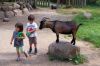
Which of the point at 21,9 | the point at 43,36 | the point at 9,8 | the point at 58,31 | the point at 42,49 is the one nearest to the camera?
the point at 58,31

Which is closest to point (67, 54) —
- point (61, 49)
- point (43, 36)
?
point (61, 49)

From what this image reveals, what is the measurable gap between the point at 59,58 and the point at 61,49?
0.80ft

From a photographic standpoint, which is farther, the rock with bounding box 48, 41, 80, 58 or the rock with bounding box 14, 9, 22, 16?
the rock with bounding box 14, 9, 22, 16

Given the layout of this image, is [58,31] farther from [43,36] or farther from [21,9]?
[21,9]

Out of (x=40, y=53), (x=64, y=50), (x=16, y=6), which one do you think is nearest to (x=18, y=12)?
(x=16, y=6)

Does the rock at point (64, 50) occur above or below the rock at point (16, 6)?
above

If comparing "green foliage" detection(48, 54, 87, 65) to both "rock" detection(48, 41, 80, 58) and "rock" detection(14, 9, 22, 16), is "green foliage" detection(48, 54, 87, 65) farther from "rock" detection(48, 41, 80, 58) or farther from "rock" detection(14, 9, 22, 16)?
"rock" detection(14, 9, 22, 16)

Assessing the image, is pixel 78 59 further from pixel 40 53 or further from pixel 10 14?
pixel 10 14

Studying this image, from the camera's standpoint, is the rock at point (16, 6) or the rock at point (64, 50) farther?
the rock at point (16, 6)

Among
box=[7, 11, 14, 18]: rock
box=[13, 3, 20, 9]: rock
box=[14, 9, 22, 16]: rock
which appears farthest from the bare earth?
box=[13, 3, 20, 9]: rock

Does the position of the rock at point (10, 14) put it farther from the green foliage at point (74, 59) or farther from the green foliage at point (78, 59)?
the green foliage at point (78, 59)

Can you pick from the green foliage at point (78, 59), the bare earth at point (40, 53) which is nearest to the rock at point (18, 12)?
the bare earth at point (40, 53)

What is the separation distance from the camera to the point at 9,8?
1942 centimetres

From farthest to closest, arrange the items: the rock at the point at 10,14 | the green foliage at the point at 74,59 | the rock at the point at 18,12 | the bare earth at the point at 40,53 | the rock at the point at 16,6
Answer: the rock at the point at 16,6 → the rock at the point at 18,12 → the rock at the point at 10,14 → the green foliage at the point at 74,59 → the bare earth at the point at 40,53
